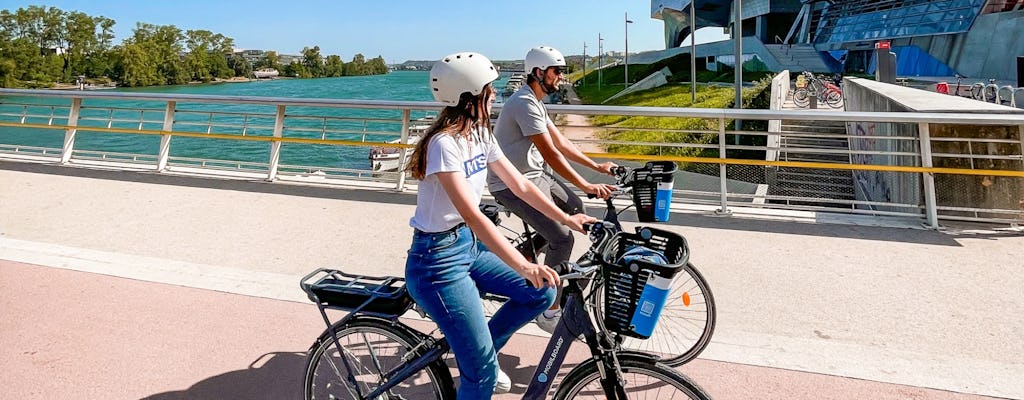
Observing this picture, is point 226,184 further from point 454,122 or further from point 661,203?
point 454,122

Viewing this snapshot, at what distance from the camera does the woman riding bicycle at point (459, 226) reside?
7.32 feet

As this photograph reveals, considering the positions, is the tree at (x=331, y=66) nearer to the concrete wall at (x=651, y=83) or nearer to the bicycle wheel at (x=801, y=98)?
the concrete wall at (x=651, y=83)

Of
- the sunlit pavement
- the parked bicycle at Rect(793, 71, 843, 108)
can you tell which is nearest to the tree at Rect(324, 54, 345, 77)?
the parked bicycle at Rect(793, 71, 843, 108)

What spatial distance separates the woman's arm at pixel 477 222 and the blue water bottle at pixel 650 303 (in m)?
0.31

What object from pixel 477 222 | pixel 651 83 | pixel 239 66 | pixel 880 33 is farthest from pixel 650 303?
pixel 239 66

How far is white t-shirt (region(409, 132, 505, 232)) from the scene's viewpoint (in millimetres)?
2229

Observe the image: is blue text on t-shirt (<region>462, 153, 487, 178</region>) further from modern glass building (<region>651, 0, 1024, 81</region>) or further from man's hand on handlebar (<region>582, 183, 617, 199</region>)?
modern glass building (<region>651, 0, 1024, 81</region>)

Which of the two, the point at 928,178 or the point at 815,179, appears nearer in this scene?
the point at 928,178

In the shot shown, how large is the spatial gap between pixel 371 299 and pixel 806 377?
88.0 inches

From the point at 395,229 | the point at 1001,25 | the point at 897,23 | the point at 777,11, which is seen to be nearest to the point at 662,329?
the point at 395,229

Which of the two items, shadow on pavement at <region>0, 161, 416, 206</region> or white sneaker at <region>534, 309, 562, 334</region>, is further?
shadow on pavement at <region>0, 161, 416, 206</region>

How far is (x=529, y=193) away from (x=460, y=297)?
0.62 metres

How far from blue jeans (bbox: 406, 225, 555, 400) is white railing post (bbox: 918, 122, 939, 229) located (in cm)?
503

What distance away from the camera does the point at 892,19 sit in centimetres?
4500
